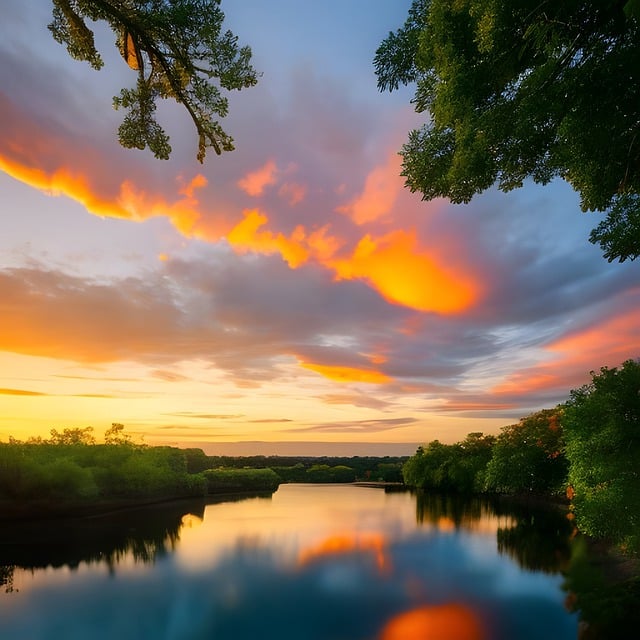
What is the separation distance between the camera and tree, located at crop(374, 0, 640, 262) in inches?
365

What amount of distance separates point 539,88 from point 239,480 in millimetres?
127722

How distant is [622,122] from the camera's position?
9695mm

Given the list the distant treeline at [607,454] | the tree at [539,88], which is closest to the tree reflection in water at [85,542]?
the distant treeline at [607,454]

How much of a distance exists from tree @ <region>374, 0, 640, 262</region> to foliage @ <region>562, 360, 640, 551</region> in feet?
60.4

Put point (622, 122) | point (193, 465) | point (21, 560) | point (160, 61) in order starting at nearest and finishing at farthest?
point (622, 122), point (160, 61), point (21, 560), point (193, 465)

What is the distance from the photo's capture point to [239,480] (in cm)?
12481

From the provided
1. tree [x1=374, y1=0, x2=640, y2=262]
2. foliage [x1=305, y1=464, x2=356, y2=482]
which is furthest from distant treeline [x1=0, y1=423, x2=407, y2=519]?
tree [x1=374, y1=0, x2=640, y2=262]

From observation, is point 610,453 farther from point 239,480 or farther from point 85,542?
point 239,480

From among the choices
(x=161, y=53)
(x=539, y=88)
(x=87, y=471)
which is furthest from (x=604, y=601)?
(x=87, y=471)

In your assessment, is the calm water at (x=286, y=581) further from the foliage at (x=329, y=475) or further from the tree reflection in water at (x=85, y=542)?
the foliage at (x=329, y=475)

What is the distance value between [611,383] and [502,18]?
23551 millimetres

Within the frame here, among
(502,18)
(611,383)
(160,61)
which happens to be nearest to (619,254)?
(502,18)

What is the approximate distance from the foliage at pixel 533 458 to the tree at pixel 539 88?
65.0 meters

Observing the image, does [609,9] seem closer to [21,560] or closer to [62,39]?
[62,39]
